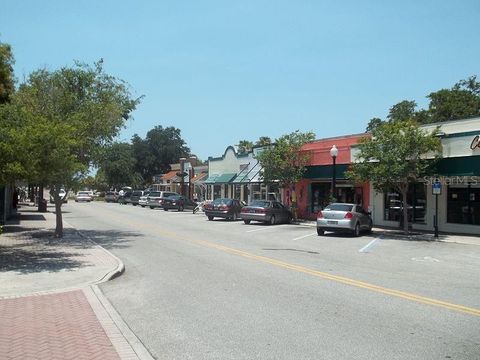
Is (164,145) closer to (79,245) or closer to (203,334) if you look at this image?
(79,245)

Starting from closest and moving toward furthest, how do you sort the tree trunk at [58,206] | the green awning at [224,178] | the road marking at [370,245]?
the road marking at [370,245] < the tree trunk at [58,206] < the green awning at [224,178]

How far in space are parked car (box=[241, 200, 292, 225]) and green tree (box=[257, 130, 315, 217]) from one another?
6.85ft

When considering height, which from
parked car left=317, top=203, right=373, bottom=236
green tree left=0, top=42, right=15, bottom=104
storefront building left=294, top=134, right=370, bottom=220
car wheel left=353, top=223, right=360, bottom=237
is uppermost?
green tree left=0, top=42, right=15, bottom=104

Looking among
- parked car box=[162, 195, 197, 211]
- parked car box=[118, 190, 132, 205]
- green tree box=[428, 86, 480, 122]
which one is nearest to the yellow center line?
parked car box=[162, 195, 197, 211]

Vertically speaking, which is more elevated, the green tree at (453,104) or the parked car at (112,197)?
the green tree at (453,104)

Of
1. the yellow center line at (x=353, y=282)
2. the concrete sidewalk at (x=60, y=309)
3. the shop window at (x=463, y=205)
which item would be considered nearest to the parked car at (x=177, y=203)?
the shop window at (x=463, y=205)

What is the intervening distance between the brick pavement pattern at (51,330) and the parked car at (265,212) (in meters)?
21.3

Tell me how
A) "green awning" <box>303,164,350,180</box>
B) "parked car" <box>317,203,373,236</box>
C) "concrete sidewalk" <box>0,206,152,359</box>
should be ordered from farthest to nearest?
1. "green awning" <box>303,164,350,180</box>
2. "parked car" <box>317,203,373,236</box>
3. "concrete sidewalk" <box>0,206,152,359</box>

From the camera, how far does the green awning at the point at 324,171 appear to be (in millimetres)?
30906

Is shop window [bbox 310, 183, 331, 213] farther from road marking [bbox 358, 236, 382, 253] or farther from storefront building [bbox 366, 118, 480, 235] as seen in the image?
road marking [bbox 358, 236, 382, 253]

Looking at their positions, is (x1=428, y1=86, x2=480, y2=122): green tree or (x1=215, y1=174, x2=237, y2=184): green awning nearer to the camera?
(x1=215, y1=174, x2=237, y2=184): green awning

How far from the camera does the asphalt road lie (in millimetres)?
6312

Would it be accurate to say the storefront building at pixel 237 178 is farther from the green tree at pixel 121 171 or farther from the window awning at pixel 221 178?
the green tree at pixel 121 171

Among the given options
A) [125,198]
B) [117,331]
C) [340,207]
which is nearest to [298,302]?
[117,331]
